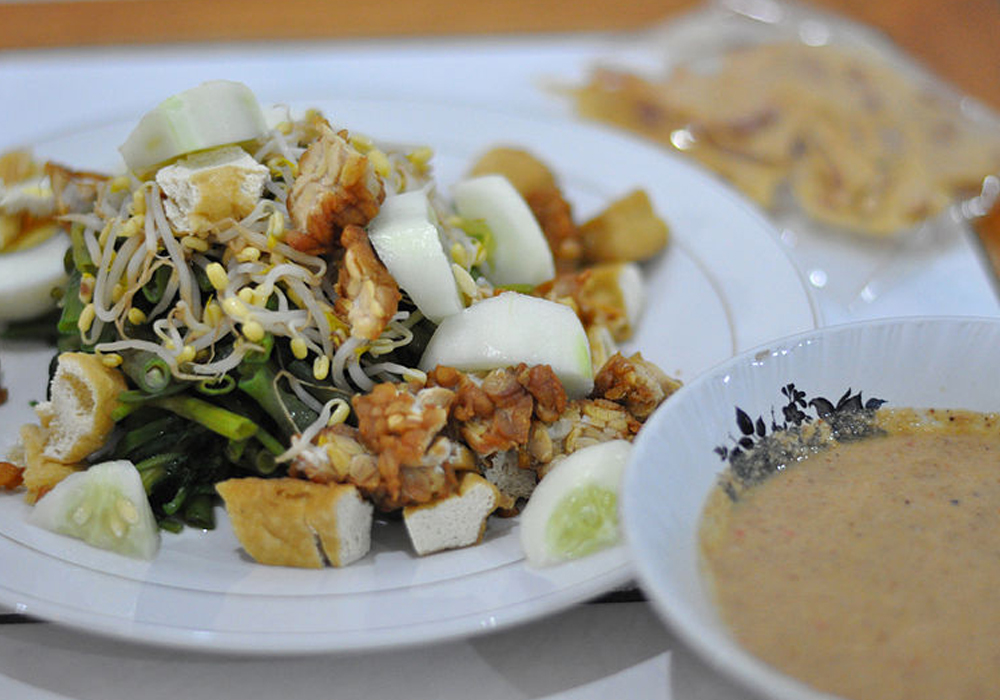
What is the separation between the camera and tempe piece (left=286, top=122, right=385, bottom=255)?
205 cm

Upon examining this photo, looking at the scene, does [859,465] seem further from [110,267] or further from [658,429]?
[110,267]

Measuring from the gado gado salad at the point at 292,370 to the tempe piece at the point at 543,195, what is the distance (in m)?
0.52

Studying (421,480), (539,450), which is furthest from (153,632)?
(539,450)

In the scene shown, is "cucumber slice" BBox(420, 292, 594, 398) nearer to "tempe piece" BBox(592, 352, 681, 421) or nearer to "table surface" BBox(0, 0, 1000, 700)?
"tempe piece" BBox(592, 352, 681, 421)

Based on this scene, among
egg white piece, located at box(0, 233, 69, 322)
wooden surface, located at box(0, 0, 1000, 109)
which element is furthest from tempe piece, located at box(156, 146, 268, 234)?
wooden surface, located at box(0, 0, 1000, 109)

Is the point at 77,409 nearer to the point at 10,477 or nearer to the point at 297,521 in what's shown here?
the point at 10,477

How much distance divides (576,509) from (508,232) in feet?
3.19

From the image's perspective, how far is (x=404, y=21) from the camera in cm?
430

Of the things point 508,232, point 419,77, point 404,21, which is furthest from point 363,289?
point 404,21

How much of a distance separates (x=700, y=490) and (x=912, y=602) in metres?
0.39

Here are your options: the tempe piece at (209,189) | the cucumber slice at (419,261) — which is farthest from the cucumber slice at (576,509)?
the tempe piece at (209,189)

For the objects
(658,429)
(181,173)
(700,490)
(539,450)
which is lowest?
(539,450)

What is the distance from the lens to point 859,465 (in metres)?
1.79

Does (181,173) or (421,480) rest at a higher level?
(181,173)
